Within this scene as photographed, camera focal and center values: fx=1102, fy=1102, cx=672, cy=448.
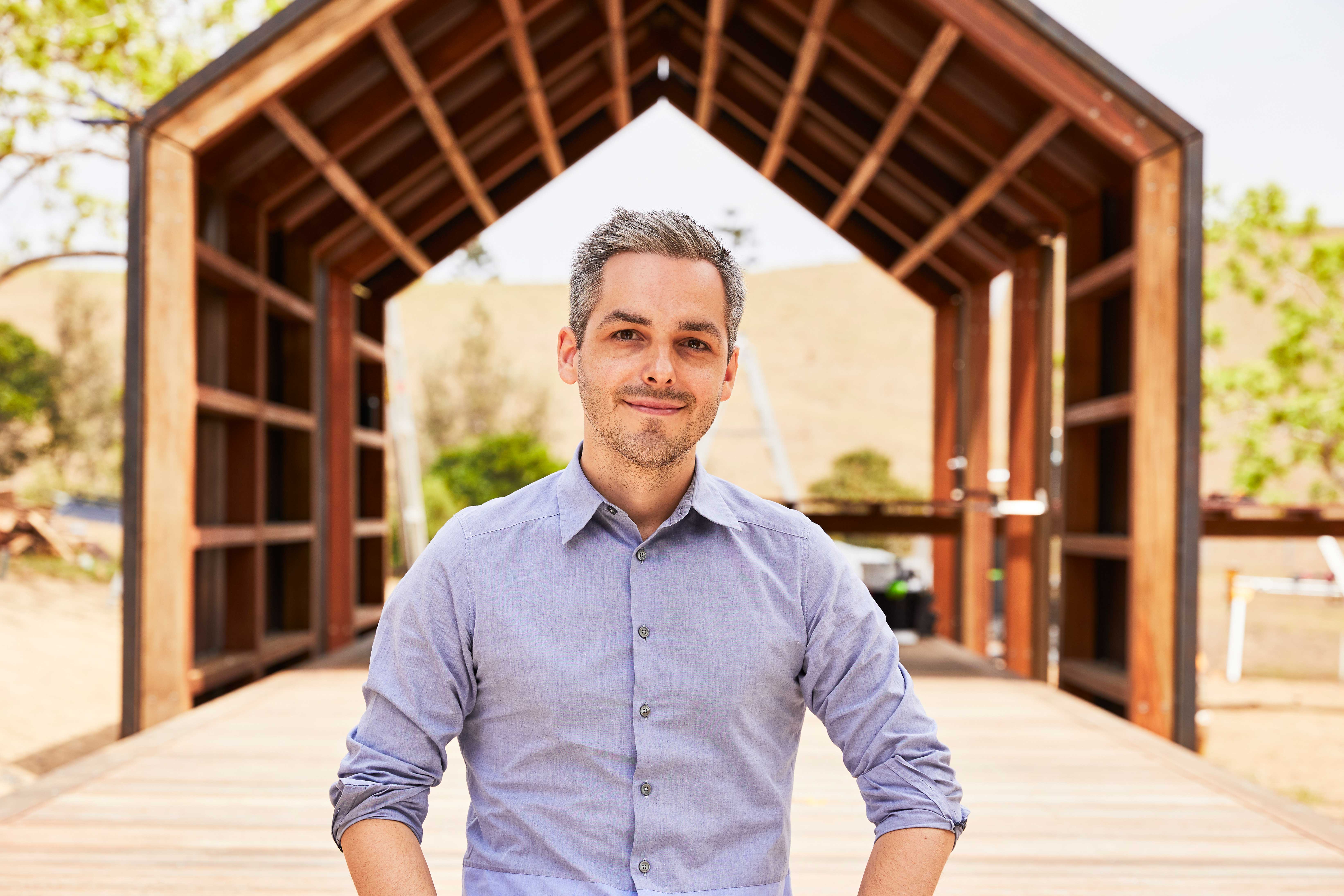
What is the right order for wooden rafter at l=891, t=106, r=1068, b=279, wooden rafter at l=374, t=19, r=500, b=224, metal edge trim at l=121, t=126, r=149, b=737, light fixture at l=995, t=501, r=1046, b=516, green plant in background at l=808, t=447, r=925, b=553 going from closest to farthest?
1. metal edge trim at l=121, t=126, r=149, b=737
2. wooden rafter at l=374, t=19, r=500, b=224
3. wooden rafter at l=891, t=106, r=1068, b=279
4. light fixture at l=995, t=501, r=1046, b=516
5. green plant in background at l=808, t=447, r=925, b=553

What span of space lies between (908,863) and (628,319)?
31.5 inches

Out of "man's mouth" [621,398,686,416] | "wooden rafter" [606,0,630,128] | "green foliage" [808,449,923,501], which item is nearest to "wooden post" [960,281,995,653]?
"wooden rafter" [606,0,630,128]

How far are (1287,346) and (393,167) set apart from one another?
1245 cm

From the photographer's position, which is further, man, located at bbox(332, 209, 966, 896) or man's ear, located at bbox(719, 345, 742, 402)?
man's ear, located at bbox(719, 345, 742, 402)

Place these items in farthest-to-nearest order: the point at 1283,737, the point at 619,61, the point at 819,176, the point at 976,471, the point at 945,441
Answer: the point at 1283,737 < the point at 945,441 < the point at 976,471 < the point at 819,176 < the point at 619,61

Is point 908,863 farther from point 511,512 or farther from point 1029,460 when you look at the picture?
point 1029,460

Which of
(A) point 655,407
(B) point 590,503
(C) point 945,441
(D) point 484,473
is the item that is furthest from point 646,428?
(D) point 484,473

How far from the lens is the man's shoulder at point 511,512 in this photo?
1.52 m

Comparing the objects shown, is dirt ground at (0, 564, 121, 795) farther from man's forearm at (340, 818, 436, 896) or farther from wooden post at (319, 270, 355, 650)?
man's forearm at (340, 818, 436, 896)

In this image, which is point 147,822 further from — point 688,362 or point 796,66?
point 796,66

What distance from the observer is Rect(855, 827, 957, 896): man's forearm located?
1.42 metres

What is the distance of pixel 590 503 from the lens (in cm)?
153

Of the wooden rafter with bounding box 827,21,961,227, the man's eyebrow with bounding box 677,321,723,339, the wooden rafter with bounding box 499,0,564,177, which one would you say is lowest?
the man's eyebrow with bounding box 677,321,723,339

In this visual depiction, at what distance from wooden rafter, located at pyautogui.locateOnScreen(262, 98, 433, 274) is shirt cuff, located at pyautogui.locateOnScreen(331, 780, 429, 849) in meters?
3.99
